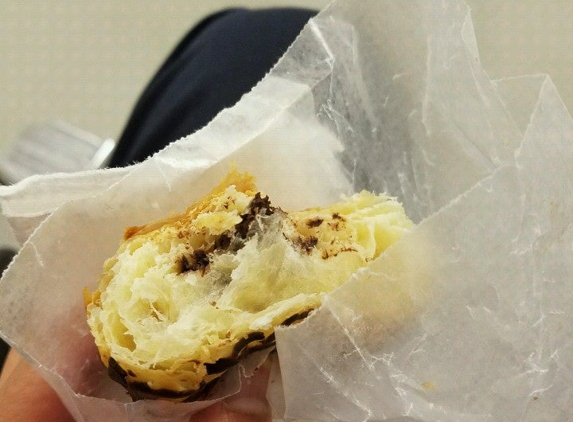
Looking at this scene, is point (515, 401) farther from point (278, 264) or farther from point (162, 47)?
point (162, 47)

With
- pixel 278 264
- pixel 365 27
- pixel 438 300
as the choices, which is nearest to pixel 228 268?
pixel 278 264

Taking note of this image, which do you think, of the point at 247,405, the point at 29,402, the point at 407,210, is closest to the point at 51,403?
the point at 29,402

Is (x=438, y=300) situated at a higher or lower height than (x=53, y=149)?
higher

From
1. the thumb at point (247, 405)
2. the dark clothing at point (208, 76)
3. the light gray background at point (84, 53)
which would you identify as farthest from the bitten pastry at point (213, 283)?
the light gray background at point (84, 53)

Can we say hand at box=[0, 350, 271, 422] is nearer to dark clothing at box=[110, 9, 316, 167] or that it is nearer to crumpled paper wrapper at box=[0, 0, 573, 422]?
crumpled paper wrapper at box=[0, 0, 573, 422]

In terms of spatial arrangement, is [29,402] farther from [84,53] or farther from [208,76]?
[84,53]
